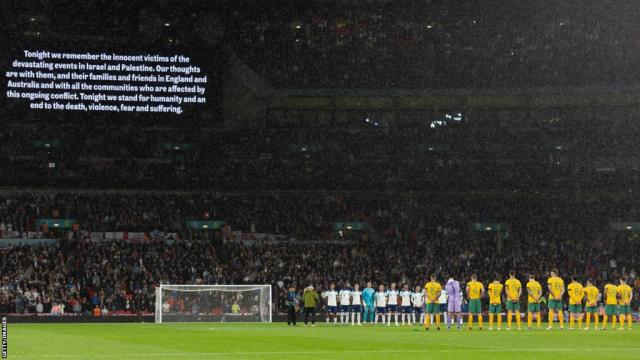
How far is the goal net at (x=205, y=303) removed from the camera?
47.1m

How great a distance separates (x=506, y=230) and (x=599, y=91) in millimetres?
10827

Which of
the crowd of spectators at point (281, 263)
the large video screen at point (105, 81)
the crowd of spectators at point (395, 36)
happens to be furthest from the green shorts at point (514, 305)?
the crowd of spectators at point (395, 36)

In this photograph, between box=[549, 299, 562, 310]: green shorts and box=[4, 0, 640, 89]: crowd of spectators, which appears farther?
box=[4, 0, 640, 89]: crowd of spectators

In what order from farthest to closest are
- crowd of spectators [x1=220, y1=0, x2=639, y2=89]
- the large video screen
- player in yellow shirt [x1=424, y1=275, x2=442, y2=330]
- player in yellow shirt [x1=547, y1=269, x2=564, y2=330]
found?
crowd of spectators [x1=220, y1=0, x2=639, y2=89] < the large video screen < player in yellow shirt [x1=547, y1=269, x2=564, y2=330] < player in yellow shirt [x1=424, y1=275, x2=442, y2=330]

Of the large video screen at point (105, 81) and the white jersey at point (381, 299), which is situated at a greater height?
the large video screen at point (105, 81)

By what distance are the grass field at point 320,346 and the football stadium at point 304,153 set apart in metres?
15.6

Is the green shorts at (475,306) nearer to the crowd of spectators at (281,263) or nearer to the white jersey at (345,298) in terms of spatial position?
the white jersey at (345,298)

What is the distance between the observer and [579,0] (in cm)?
7525

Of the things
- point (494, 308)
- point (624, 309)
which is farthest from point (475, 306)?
point (624, 309)

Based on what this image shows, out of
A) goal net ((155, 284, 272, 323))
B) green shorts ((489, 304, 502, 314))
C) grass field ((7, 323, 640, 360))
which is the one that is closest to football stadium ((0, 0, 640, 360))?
goal net ((155, 284, 272, 323))

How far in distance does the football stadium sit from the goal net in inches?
3.8

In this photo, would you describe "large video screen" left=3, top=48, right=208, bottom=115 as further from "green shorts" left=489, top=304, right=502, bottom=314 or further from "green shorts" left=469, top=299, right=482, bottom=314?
"green shorts" left=469, top=299, right=482, bottom=314

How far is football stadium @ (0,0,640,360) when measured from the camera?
55.1m

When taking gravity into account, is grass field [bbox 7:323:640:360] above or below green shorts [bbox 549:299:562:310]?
below
